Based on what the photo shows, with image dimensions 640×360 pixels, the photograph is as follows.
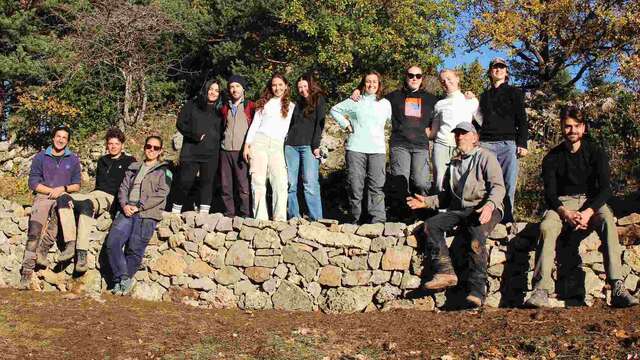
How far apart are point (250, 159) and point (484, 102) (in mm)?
2931

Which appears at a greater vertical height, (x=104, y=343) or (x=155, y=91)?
(x=155, y=91)

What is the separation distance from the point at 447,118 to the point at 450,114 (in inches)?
2.3

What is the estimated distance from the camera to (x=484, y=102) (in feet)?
24.3

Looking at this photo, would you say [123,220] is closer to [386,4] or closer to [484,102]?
[484,102]

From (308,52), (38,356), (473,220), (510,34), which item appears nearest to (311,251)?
(473,220)

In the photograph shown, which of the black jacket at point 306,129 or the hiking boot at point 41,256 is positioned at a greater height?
the black jacket at point 306,129

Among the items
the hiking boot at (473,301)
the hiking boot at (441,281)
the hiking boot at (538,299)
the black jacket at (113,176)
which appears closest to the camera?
the hiking boot at (538,299)

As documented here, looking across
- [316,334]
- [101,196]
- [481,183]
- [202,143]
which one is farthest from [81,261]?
[481,183]

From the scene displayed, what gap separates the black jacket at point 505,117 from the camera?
721cm

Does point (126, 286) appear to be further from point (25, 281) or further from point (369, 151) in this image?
point (369, 151)

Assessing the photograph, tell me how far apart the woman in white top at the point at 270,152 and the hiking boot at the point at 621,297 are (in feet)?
12.3

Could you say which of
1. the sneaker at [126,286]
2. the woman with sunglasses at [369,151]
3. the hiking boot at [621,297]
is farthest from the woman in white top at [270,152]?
the hiking boot at [621,297]

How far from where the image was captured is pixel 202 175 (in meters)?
8.03

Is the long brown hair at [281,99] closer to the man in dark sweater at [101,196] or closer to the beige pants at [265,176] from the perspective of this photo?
the beige pants at [265,176]
